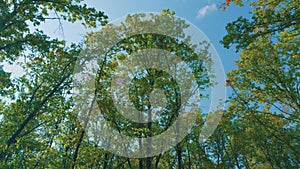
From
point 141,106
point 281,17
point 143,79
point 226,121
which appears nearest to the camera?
point 281,17

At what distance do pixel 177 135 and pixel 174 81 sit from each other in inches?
152

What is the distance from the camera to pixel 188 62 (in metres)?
14.7

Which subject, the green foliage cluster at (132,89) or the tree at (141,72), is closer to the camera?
the green foliage cluster at (132,89)

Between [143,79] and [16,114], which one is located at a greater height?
[143,79]

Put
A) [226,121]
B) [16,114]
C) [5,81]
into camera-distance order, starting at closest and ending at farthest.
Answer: [5,81] < [16,114] < [226,121]

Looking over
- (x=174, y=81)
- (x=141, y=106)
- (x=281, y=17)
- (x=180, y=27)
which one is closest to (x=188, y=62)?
(x=174, y=81)

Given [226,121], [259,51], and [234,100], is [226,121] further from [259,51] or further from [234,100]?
[259,51]

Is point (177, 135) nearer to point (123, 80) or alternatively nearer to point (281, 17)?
point (123, 80)

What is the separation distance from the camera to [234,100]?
15.6 m

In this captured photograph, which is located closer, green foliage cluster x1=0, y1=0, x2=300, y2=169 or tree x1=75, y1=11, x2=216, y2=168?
green foliage cluster x1=0, y1=0, x2=300, y2=169

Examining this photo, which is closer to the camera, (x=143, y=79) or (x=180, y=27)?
(x=143, y=79)

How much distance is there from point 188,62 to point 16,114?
418 inches

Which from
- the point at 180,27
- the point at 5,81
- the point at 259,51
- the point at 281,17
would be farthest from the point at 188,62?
the point at 5,81

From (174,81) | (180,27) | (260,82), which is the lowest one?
(174,81)
